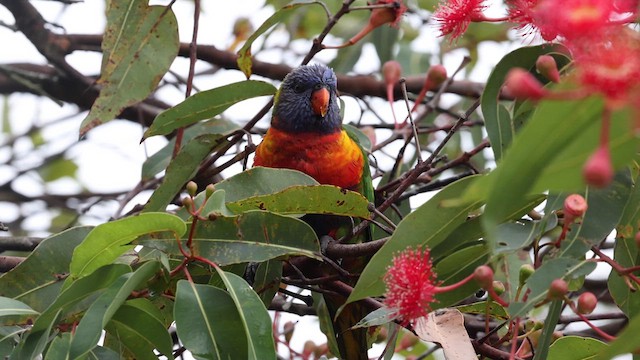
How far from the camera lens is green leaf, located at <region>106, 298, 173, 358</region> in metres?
1.41

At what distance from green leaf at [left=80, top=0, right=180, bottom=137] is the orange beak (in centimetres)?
61

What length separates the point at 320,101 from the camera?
2.54 metres

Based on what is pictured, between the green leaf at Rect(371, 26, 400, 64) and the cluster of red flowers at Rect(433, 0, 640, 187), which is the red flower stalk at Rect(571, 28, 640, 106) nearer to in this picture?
the cluster of red flowers at Rect(433, 0, 640, 187)

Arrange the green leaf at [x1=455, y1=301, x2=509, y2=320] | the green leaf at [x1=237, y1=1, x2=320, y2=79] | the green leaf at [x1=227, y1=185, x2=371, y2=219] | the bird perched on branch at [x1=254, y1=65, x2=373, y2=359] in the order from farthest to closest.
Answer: the bird perched on branch at [x1=254, y1=65, x2=373, y2=359], the green leaf at [x1=237, y1=1, x2=320, y2=79], the green leaf at [x1=455, y1=301, x2=509, y2=320], the green leaf at [x1=227, y1=185, x2=371, y2=219]

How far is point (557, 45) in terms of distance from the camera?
4.45 ft

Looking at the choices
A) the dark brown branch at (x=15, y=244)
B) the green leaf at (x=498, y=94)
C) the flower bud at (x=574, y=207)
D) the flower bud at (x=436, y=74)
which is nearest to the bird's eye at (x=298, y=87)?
the flower bud at (x=436, y=74)

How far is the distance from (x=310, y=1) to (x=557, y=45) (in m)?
0.87

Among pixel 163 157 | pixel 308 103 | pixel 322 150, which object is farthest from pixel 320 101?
pixel 163 157

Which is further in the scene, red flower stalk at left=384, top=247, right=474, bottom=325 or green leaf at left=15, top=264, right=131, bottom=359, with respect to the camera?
green leaf at left=15, top=264, right=131, bottom=359

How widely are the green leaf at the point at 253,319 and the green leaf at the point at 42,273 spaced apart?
35 centimetres

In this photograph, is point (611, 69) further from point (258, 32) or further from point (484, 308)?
point (258, 32)

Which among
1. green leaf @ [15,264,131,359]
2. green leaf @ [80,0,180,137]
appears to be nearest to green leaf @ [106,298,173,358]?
green leaf @ [15,264,131,359]

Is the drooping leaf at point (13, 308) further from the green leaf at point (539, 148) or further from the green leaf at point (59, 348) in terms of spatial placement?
the green leaf at point (539, 148)

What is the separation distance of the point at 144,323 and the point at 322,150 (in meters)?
1.08
